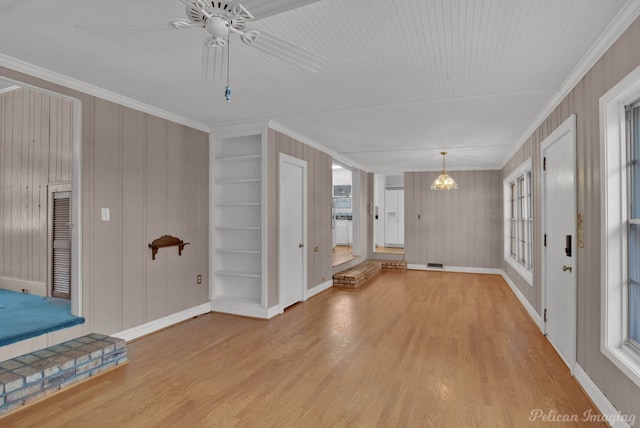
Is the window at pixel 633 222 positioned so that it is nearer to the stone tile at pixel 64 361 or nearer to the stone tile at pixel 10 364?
the stone tile at pixel 64 361

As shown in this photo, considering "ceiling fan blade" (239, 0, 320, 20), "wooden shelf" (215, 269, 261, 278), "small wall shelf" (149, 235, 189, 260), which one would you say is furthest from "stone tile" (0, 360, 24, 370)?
"ceiling fan blade" (239, 0, 320, 20)

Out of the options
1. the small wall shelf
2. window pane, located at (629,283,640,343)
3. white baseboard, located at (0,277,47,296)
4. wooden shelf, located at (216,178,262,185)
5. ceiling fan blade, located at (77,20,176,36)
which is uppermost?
ceiling fan blade, located at (77,20,176,36)

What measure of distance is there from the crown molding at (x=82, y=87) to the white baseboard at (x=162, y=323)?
232 centimetres

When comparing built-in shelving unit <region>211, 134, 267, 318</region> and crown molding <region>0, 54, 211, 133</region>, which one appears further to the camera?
built-in shelving unit <region>211, 134, 267, 318</region>

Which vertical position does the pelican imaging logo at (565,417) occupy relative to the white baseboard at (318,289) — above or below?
below

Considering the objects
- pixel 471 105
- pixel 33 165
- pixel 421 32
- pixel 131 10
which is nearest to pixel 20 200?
pixel 33 165

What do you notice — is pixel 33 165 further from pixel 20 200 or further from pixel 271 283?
pixel 271 283

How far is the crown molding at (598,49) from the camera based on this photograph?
1897mm

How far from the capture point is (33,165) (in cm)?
449

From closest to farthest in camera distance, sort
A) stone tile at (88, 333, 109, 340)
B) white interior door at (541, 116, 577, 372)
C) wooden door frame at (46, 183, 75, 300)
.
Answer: white interior door at (541, 116, 577, 372) < stone tile at (88, 333, 109, 340) < wooden door frame at (46, 183, 75, 300)

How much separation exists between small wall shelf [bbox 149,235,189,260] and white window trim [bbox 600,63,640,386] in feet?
13.1

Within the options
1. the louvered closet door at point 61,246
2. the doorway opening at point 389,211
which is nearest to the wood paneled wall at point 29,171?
the louvered closet door at point 61,246

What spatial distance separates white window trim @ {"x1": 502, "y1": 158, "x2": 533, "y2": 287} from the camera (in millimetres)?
4734

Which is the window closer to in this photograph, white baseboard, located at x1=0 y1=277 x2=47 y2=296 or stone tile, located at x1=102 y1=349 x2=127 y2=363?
stone tile, located at x1=102 y1=349 x2=127 y2=363
